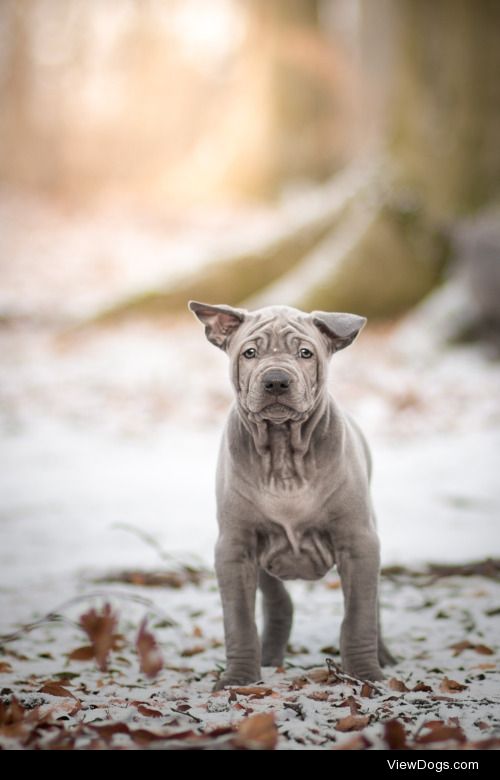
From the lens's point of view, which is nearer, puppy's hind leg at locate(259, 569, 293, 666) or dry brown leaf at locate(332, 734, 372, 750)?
dry brown leaf at locate(332, 734, 372, 750)

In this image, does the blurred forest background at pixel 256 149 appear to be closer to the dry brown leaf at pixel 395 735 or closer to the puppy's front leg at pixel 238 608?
the puppy's front leg at pixel 238 608

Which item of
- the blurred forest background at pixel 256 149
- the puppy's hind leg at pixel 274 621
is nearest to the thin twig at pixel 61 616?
the puppy's hind leg at pixel 274 621

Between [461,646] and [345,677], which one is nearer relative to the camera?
[345,677]

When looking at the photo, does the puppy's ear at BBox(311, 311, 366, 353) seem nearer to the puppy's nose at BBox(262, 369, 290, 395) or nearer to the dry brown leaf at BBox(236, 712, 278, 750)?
the puppy's nose at BBox(262, 369, 290, 395)

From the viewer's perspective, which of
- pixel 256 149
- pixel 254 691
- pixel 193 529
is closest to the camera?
pixel 254 691

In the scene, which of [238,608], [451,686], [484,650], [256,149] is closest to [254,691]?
[238,608]

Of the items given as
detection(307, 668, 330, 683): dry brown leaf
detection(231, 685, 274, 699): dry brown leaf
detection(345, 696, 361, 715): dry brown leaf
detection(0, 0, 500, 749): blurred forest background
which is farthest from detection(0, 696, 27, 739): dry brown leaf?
detection(307, 668, 330, 683): dry brown leaf

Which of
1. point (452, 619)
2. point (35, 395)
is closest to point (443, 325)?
point (35, 395)

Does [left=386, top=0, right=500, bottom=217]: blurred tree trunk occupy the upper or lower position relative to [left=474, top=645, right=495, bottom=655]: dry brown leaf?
upper

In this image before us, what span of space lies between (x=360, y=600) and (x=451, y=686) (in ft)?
1.66

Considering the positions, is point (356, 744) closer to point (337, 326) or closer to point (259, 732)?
point (259, 732)

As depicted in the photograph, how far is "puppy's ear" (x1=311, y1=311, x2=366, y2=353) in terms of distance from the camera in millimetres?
3457

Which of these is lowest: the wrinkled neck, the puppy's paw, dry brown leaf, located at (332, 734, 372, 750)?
dry brown leaf, located at (332, 734, 372, 750)

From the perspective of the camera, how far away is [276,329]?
337 cm
